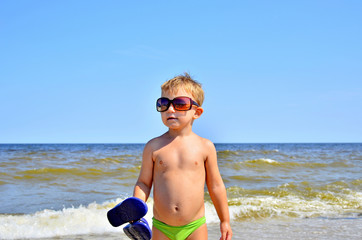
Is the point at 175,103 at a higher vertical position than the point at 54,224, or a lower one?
higher

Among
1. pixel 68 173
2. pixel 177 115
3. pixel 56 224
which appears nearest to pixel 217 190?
pixel 177 115

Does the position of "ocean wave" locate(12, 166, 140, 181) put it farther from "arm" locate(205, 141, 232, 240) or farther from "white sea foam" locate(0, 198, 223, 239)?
"arm" locate(205, 141, 232, 240)

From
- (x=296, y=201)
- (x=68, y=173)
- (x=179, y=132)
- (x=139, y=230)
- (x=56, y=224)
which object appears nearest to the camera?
(x=139, y=230)

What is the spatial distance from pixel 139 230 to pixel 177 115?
73cm

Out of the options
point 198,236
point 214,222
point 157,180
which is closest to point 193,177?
point 157,180

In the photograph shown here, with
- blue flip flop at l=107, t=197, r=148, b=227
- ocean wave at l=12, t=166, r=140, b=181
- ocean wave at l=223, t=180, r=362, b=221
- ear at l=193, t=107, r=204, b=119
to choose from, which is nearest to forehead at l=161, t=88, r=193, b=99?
ear at l=193, t=107, r=204, b=119

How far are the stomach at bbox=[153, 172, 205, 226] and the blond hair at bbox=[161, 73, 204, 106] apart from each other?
0.51 m

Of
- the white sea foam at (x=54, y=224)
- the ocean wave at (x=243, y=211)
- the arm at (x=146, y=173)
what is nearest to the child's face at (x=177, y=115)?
the arm at (x=146, y=173)

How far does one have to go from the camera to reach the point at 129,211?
2193 mm

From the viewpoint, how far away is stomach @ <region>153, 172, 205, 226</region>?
2.43 metres

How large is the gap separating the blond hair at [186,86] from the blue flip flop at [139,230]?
2.69 ft

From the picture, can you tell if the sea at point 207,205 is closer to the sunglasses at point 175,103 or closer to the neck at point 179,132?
the neck at point 179,132

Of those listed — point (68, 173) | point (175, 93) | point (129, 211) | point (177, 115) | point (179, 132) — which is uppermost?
point (175, 93)

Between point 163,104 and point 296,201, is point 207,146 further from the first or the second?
point 296,201
